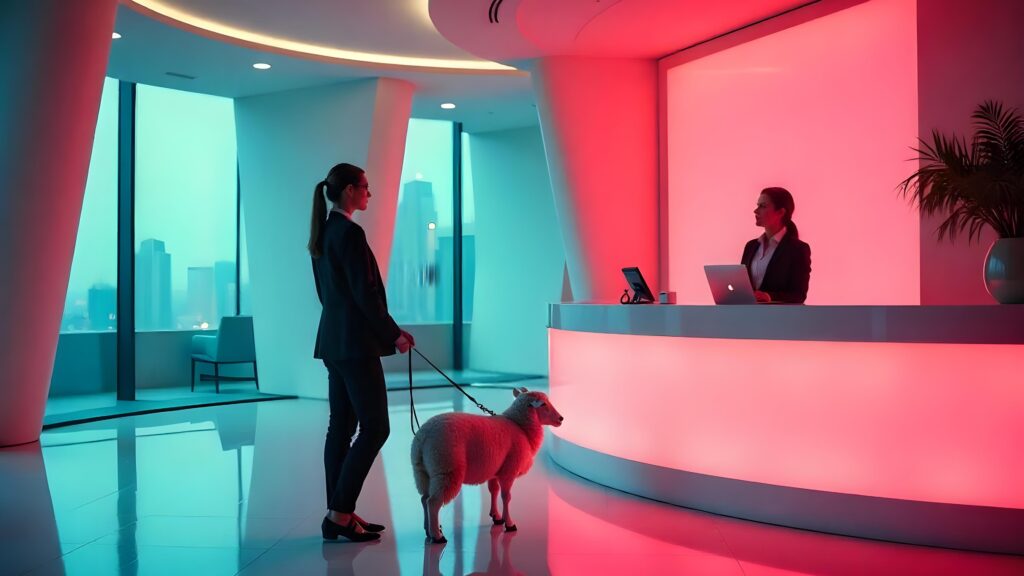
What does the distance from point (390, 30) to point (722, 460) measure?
552cm

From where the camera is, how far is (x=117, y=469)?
219 inches

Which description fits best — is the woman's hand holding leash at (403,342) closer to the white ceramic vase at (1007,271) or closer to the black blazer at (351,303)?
the black blazer at (351,303)

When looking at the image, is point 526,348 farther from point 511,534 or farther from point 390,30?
point 511,534

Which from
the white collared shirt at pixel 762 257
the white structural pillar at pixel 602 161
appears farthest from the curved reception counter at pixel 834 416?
the white structural pillar at pixel 602 161

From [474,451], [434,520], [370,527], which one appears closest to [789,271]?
[474,451]

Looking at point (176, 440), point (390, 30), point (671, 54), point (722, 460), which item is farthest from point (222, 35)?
point (722, 460)

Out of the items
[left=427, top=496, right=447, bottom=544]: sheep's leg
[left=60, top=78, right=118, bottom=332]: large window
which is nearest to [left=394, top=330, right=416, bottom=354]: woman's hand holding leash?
[left=427, top=496, right=447, bottom=544]: sheep's leg

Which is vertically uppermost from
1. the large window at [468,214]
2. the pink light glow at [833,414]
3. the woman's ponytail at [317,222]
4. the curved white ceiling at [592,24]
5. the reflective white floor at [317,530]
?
the curved white ceiling at [592,24]

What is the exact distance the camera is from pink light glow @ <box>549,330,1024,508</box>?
3.55m

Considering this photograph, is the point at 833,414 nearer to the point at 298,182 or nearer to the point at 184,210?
the point at 298,182

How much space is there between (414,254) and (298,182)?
135 inches

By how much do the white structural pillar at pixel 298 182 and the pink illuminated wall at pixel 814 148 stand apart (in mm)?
3167

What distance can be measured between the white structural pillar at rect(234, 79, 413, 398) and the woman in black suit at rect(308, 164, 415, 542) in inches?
206

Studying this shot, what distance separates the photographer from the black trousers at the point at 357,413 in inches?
143
